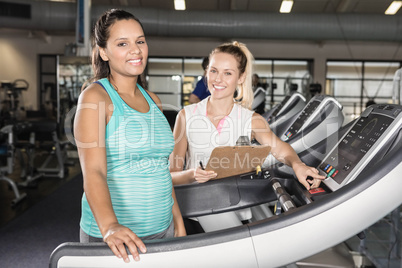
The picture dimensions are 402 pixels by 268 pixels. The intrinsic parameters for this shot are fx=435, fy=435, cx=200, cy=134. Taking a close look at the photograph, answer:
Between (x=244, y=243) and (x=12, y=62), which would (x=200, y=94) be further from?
(x=12, y=62)

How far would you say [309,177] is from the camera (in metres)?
A: 1.43

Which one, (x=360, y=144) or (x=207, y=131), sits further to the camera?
(x=207, y=131)

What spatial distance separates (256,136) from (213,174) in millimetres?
421

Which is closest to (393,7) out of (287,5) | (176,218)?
(287,5)

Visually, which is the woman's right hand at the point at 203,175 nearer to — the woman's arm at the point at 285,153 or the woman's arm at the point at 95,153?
the woman's arm at the point at 285,153

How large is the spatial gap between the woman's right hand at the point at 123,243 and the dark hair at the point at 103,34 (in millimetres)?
540

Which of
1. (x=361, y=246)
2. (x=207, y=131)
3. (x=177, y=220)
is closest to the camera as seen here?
(x=177, y=220)

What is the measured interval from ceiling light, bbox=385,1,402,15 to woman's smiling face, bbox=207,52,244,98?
8267mm

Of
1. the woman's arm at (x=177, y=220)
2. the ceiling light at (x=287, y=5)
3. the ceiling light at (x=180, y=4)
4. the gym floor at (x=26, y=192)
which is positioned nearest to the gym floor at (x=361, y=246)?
the gym floor at (x=26, y=192)

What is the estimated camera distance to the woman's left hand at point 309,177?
140 cm

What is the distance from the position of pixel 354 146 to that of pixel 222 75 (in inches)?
27.9

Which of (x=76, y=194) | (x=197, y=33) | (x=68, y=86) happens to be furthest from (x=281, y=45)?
A: (x=76, y=194)

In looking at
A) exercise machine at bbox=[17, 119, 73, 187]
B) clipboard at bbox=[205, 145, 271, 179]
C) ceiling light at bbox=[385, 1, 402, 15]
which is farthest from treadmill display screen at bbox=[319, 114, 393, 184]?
ceiling light at bbox=[385, 1, 402, 15]

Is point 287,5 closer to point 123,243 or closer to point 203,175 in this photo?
point 203,175
